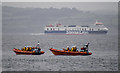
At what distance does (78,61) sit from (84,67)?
4.84 meters

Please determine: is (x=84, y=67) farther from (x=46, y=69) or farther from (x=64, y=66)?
(x=46, y=69)

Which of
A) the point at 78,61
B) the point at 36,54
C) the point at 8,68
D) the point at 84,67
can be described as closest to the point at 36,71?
the point at 8,68

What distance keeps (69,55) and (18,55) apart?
8.90 metres

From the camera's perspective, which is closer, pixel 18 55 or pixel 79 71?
pixel 79 71

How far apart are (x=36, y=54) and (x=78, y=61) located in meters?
8.17

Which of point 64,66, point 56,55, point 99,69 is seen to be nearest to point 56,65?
point 64,66

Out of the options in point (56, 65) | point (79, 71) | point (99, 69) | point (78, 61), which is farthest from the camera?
point (78, 61)

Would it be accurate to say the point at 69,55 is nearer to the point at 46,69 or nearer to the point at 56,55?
the point at 56,55

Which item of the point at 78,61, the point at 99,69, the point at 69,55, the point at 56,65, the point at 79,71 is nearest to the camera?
the point at 79,71

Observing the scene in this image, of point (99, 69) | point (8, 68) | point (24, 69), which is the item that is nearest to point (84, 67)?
point (99, 69)

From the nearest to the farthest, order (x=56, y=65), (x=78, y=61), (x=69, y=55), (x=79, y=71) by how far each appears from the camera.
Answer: (x=79, y=71) → (x=56, y=65) → (x=78, y=61) → (x=69, y=55)

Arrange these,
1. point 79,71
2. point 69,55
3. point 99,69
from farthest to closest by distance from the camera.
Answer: point 69,55 → point 99,69 → point 79,71

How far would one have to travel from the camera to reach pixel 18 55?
134 ft

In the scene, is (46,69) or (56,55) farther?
(56,55)
